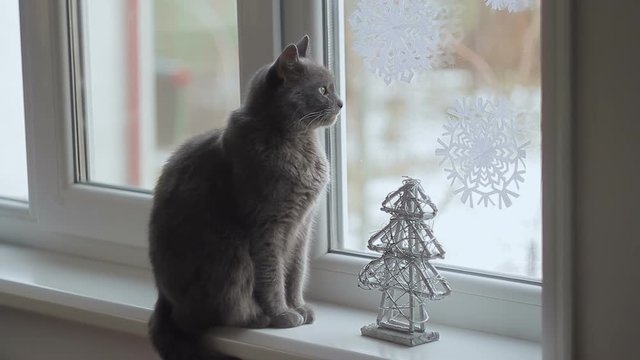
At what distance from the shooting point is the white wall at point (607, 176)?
101 centimetres

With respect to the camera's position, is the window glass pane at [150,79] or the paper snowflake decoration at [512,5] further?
the window glass pane at [150,79]

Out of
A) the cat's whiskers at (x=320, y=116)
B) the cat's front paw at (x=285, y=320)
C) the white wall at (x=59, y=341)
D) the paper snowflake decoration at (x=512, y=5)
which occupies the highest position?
the paper snowflake decoration at (x=512, y=5)

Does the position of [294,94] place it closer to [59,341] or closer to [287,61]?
[287,61]

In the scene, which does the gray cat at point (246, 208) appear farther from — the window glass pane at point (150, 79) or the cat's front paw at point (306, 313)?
the window glass pane at point (150, 79)

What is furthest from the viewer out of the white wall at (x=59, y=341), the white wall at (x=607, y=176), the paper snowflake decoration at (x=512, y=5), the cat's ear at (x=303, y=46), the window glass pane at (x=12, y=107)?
the window glass pane at (x=12, y=107)

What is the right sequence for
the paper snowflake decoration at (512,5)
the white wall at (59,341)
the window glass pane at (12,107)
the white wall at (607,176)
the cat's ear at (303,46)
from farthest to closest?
the window glass pane at (12,107) → the white wall at (59,341) → the cat's ear at (303,46) → the paper snowflake decoration at (512,5) → the white wall at (607,176)

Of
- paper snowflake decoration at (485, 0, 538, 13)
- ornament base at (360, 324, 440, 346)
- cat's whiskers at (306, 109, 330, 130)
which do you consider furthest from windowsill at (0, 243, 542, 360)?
paper snowflake decoration at (485, 0, 538, 13)

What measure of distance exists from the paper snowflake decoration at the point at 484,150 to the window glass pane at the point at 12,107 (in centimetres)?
100

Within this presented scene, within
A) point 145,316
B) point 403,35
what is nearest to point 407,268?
point 403,35

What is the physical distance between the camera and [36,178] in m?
1.88

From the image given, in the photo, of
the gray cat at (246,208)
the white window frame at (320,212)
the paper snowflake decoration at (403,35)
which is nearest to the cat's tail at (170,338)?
the gray cat at (246,208)

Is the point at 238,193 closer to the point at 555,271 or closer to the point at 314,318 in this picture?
the point at 314,318

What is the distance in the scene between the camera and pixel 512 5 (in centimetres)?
127

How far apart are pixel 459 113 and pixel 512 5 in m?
0.16
